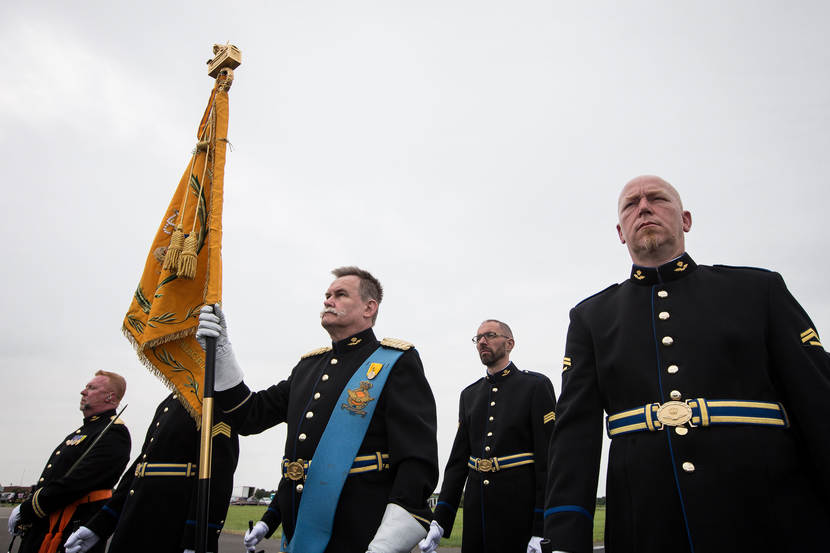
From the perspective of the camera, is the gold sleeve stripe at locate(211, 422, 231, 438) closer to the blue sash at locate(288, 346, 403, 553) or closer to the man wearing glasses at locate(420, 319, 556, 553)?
the blue sash at locate(288, 346, 403, 553)

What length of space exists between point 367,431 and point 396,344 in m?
0.69

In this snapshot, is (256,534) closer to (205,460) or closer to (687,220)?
(205,460)

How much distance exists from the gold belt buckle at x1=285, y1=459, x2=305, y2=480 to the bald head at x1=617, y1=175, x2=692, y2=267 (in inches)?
90.8

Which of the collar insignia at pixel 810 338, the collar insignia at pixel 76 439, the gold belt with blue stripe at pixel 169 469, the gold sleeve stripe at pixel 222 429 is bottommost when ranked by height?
the gold belt with blue stripe at pixel 169 469

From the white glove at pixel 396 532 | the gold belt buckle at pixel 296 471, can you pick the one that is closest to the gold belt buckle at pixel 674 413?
the white glove at pixel 396 532

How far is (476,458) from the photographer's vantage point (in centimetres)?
606

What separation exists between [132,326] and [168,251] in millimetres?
739

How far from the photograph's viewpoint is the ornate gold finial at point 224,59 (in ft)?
14.7

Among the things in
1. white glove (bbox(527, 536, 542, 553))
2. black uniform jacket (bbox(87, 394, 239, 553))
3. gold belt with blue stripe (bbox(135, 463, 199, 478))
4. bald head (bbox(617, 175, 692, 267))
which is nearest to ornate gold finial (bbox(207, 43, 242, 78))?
black uniform jacket (bbox(87, 394, 239, 553))

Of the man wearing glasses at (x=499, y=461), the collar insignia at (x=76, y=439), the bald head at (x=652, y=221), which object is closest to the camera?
the bald head at (x=652, y=221)

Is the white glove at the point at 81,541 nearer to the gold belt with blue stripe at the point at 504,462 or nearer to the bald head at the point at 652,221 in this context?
the gold belt with blue stripe at the point at 504,462

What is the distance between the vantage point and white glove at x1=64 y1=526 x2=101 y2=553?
5195mm

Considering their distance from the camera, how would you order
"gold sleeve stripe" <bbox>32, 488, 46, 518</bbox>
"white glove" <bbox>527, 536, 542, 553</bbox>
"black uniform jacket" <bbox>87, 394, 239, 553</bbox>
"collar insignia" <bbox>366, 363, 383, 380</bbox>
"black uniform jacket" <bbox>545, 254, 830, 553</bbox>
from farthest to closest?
"gold sleeve stripe" <bbox>32, 488, 46, 518</bbox>
"white glove" <bbox>527, 536, 542, 553</bbox>
"black uniform jacket" <bbox>87, 394, 239, 553</bbox>
"collar insignia" <bbox>366, 363, 383, 380</bbox>
"black uniform jacket" <bbox>545, 254, 830, 553</bbox>

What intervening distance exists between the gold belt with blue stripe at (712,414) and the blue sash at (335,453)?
1.81 meters
